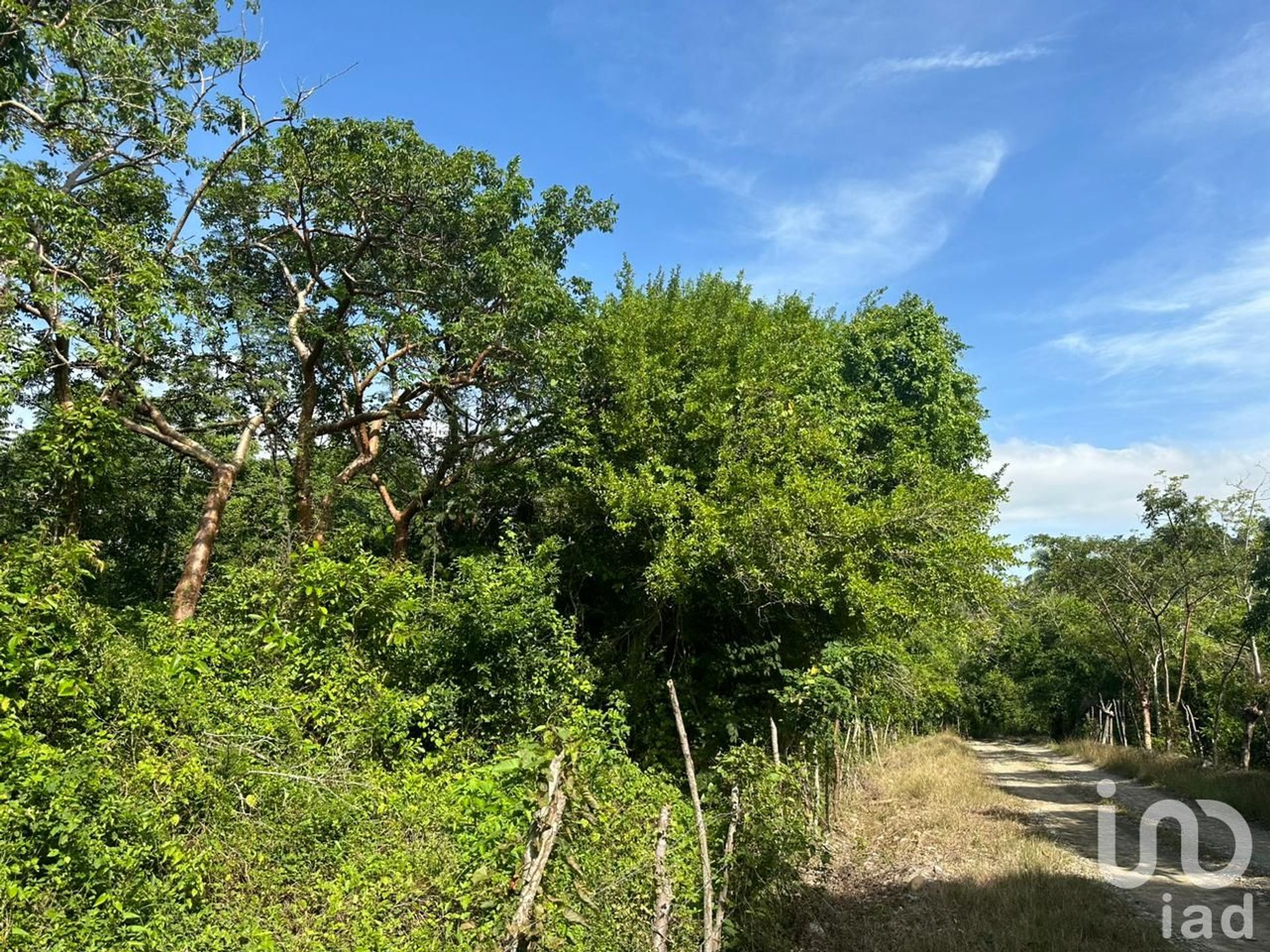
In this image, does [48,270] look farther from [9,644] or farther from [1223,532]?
[1223,532]

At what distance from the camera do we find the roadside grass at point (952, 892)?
605 cm

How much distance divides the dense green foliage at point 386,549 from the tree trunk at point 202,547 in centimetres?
6

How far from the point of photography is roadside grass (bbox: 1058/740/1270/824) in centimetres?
1217

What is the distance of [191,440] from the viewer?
473 inches

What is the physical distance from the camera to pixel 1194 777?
1466 cm

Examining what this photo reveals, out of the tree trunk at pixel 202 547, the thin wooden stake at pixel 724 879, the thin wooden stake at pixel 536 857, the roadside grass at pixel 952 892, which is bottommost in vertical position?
the roadside grass at pixel 952 892

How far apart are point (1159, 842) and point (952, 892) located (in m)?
5.51

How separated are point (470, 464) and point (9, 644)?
27.5 ft

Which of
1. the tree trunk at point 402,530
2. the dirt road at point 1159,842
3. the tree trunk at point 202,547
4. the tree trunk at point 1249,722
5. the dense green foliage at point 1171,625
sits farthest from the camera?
the dense green foliage at point 1171,625

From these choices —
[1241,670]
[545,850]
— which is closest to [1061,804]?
[1241,670]

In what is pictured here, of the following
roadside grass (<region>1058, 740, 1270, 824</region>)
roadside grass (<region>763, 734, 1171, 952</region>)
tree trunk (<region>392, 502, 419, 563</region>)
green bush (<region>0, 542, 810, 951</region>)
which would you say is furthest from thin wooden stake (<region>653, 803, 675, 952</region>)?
roadside grass (<region>1058, 740, 1270, 824</region>)

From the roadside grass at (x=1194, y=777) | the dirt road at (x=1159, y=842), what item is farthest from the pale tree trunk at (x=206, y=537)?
the roadside grass at (x=1194, y=777)

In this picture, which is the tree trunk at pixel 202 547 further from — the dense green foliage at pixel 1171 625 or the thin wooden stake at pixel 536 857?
the dense green foliage at pixel 1171 625

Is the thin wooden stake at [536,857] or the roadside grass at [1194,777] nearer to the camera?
the thin wooden stake at [536,857]
